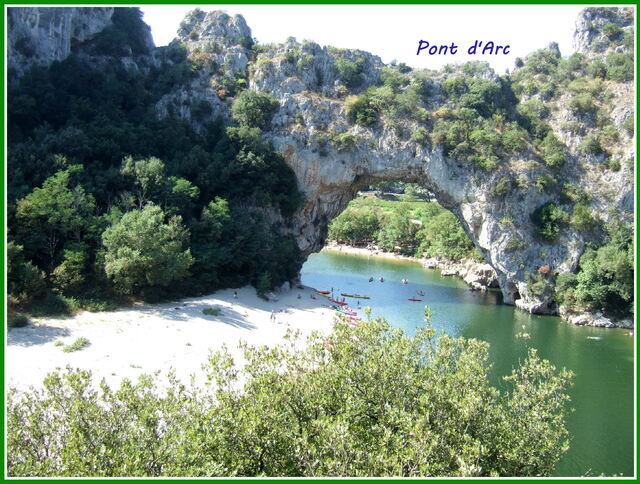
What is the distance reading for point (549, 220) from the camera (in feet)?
136

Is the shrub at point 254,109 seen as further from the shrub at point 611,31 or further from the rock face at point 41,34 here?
the shrub at point 611,31

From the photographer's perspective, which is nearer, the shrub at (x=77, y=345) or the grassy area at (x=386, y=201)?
the shrub at (x=77, y=345)

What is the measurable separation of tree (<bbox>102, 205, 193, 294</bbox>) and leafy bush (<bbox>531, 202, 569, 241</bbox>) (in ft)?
102

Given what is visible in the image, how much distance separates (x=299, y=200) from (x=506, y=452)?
33822 mm

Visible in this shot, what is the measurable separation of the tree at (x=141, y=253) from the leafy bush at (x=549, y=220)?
31065mm

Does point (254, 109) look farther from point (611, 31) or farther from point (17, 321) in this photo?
point (611, 31)

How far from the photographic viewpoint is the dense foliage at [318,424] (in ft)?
31.2

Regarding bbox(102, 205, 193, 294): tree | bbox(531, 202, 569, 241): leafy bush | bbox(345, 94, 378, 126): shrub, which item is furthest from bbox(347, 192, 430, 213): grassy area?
bbox(102, 205, 193, 294): tree

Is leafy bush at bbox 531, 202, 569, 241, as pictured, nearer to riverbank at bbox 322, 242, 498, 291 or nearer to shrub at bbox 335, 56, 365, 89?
riverbank at bbox 322, 242, 498, 291

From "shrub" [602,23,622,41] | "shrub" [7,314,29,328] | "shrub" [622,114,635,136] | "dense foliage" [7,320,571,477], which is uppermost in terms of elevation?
"shrub" [602,23,622,41]

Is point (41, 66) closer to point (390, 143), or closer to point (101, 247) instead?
point (101, 247)

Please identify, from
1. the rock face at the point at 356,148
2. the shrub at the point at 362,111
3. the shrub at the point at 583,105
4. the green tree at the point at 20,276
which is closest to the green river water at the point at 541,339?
the rock face at the point at 356,148

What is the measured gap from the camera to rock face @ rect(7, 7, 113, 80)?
1527 inches

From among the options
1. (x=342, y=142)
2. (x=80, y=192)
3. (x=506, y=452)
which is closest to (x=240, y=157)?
(x=342, y=142)
